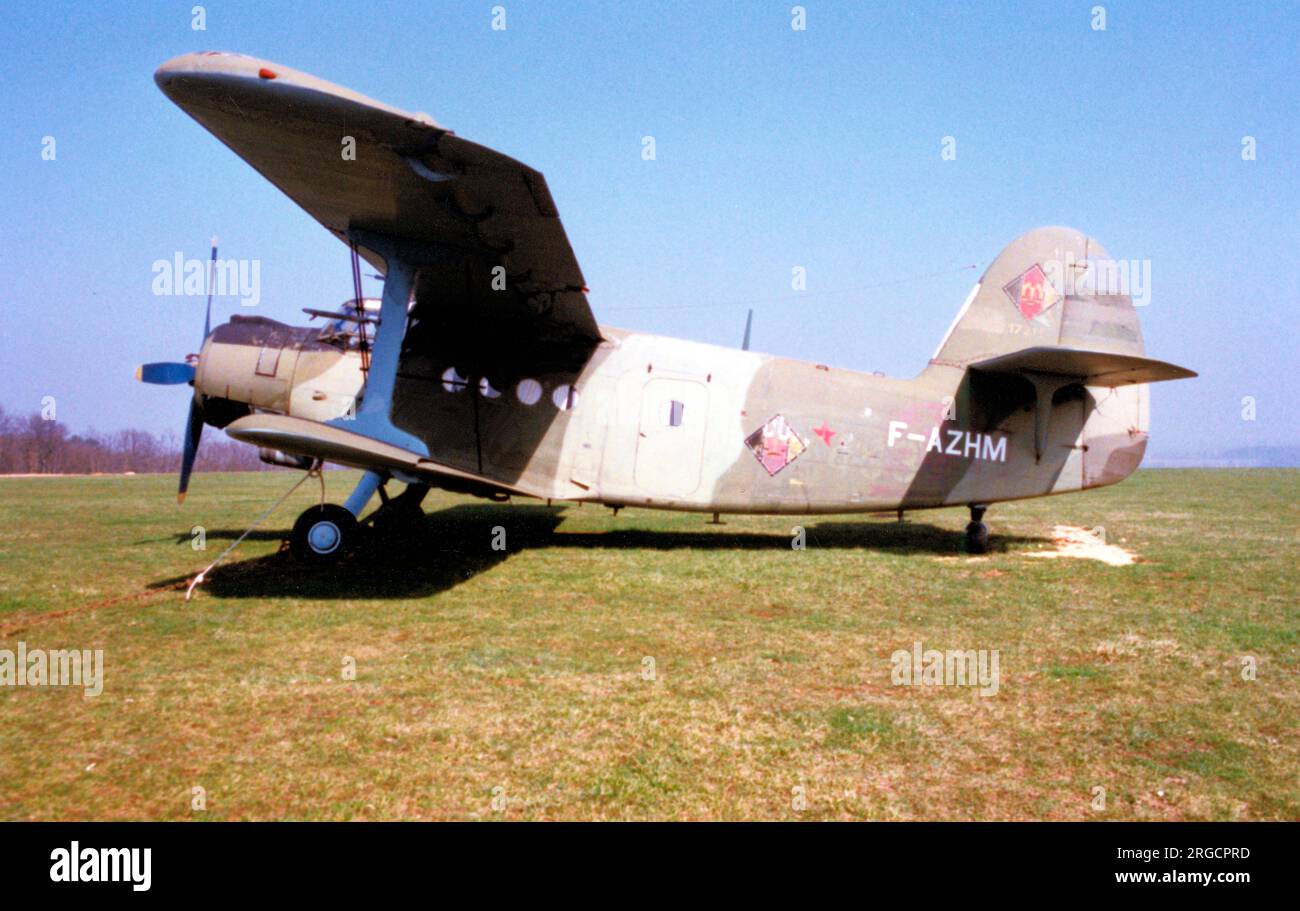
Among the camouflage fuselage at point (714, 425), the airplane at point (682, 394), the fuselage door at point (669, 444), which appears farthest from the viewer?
the fuselage door at point (669, 444)

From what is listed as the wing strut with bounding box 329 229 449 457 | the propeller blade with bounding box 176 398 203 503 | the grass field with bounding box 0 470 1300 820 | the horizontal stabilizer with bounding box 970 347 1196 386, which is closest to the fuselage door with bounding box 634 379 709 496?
the grass field with bounding box 0 470 1300 820

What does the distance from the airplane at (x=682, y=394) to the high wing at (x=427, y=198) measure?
0.16 feet

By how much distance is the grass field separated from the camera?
3.05m

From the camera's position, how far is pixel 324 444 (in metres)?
6.19

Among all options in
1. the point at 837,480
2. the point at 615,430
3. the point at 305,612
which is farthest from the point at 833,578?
the point at 305,612

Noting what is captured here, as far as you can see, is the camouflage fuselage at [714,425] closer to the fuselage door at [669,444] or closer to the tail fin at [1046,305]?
the fuselage door at [669,444]

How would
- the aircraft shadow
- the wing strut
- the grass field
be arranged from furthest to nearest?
the wing strut, the aircraft shadow, the grass field

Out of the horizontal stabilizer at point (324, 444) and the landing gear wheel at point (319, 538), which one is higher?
the horizontal stabilizer at point (324, 444)

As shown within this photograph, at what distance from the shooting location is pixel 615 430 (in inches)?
364

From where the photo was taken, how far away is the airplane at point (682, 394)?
8523 mm

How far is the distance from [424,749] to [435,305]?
651 cm

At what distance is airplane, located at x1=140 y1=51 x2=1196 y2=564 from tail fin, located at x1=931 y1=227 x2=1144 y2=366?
0.02 m

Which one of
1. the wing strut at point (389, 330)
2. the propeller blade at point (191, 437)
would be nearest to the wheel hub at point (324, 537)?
A: the wing strut at point (389, 330)

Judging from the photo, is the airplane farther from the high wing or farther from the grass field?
the grass field
